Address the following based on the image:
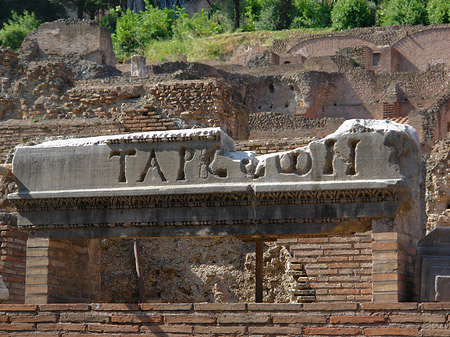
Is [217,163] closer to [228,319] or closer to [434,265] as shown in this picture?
[228,319]

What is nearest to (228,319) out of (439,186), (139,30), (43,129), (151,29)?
(43,129)

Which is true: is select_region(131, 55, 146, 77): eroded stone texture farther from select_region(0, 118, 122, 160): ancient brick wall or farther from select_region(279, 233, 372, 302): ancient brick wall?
select_region(279, 233, 372, 302): ancient brick wall

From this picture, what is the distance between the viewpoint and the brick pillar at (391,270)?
8.60 meters

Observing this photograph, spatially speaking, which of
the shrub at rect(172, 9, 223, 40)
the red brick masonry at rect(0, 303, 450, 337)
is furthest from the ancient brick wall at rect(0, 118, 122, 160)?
the shrub at rect(172, 9, 223, 40)

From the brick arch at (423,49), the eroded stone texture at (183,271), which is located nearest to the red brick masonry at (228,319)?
the eroded stone texture at (183,271)

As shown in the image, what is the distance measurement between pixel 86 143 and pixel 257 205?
5.56ft

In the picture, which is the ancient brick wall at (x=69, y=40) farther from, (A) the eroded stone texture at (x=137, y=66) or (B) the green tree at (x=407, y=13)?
(B) the green tree at (x=407, y=13)

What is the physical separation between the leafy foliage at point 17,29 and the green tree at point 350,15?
1362cm

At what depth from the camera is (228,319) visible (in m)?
8.78

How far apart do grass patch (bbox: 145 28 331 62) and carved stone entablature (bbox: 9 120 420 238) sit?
3275 cm

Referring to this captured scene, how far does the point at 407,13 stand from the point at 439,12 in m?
1.57

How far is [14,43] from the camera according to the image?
44.0 metres

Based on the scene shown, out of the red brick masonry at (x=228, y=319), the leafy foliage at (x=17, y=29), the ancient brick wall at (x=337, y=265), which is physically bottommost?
the red brick masonry at (x=228, y=319)

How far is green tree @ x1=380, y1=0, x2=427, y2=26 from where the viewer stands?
47.6 meters
